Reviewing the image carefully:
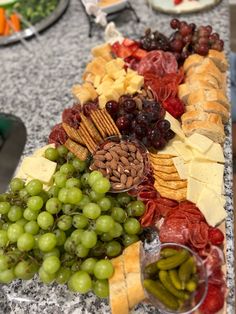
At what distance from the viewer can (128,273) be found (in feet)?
3.34

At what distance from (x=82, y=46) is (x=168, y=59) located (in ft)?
1.84

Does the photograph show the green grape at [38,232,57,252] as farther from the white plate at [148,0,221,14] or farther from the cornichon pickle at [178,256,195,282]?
the white plate at [148,0,221,14]

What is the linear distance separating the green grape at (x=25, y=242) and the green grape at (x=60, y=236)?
0.06m

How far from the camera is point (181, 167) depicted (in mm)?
1224

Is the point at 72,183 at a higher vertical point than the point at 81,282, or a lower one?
higher

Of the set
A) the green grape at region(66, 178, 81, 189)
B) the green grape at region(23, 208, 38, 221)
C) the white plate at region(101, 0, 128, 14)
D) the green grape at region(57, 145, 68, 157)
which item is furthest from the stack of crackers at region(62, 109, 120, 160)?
the white plate at region(101, 0, 128, 14)

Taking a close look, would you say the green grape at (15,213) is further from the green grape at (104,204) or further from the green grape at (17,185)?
the green grape at (104,204)

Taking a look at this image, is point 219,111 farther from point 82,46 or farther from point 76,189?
point 82,46

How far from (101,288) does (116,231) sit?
0.14 meters

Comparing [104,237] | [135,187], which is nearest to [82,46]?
[135,187]

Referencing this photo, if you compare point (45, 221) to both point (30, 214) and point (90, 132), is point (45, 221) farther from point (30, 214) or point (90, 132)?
point (90, 132)

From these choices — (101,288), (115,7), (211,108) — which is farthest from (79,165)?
(115,7)

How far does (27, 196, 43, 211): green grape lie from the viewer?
3.51ft

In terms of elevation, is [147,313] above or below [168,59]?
below
